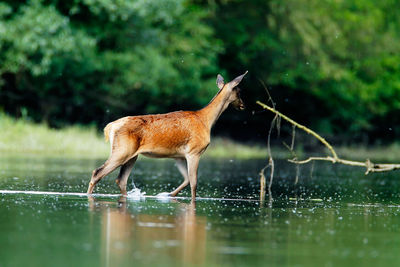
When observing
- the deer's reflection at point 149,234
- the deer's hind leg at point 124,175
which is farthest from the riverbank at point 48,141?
the deer's reflection at point 149,234

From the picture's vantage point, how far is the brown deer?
13.4 m

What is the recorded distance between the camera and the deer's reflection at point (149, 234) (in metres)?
7.42

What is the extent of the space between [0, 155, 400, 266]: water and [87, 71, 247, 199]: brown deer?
40 centimetres

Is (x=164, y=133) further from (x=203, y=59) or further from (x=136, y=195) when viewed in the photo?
(x=203, y=59)

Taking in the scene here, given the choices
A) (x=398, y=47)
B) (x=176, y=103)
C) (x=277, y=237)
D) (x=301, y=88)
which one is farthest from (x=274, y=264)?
(x=398, y=47)

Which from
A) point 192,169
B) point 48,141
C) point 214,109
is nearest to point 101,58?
point 48,141

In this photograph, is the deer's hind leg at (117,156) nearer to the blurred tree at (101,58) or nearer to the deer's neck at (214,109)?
the deer's neck at (214,109)

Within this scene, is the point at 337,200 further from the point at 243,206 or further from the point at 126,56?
the point at 126,56

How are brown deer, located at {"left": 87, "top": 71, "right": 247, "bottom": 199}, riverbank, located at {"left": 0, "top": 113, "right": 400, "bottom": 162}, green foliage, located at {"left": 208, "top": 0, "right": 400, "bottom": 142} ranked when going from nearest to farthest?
1. brown deer, located at {"left": 87, "top": 71, "right": 247, "bottom": 199}
2. riverbank, located at {"left": 0, "top": 113, "right": 400, "bottom": 162}
3. green foliage, located at {"left": 208, "top": 0, "right": 400, "bottom": 142}

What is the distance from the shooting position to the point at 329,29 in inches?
1828

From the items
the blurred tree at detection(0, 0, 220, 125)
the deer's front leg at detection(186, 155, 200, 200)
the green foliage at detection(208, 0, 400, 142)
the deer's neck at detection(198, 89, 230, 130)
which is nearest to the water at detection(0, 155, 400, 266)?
the deer's front leg at detection(186, 155, 200, 200)

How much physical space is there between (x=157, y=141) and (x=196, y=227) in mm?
4387

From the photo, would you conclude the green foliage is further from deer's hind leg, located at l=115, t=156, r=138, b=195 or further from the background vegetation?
deer's hind leg, located at l=115, t=156, r=138, b=195

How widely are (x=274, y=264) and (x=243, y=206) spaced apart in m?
5.14
